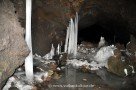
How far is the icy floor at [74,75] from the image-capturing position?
11.8 meters

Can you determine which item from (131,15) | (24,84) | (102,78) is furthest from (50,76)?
(131,15)

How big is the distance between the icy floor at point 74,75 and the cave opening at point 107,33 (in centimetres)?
405

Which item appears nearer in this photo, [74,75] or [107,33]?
[74,75]

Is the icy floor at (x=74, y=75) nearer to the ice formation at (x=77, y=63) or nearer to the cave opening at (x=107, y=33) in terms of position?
the ice formation at (x=77, y=63)

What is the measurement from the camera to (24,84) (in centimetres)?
1148

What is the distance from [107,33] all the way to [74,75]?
1027cm

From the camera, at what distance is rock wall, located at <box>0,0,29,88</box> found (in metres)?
9.69

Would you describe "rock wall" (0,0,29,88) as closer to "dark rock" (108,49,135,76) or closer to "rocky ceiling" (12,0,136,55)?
"rocky ceiling" (12,0,136,55)

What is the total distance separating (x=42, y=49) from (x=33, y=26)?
182cm

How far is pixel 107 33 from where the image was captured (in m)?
23.4

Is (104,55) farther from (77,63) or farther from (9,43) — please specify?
(9,43)

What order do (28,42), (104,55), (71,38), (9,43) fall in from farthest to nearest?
(71,38)
(104,55)
(28,42)
(9,43)

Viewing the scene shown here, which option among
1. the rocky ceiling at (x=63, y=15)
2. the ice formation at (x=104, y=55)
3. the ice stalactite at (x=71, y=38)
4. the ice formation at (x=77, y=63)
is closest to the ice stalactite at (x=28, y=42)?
the rocky ceiling at (x=63, y=15)

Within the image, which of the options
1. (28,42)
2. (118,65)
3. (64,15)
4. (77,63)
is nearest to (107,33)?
(64,15)
